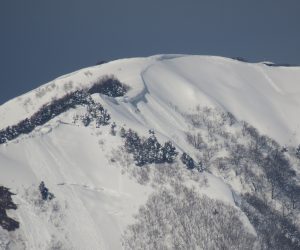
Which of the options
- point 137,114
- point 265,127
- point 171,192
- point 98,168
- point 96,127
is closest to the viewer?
point 171,192

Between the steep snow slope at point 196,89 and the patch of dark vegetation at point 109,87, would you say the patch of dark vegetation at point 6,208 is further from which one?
the patch of dark vegetation at point 109,87

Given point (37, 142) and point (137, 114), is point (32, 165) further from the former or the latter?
point (137, 114)

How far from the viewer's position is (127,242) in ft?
243

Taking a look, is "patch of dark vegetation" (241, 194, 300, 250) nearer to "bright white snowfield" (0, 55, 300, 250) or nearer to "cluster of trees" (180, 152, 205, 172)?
"bright white snowfield" (0, 55, 300, 250)

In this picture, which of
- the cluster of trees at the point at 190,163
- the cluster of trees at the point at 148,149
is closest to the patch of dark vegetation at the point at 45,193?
the cluster of trees at the point at 148,149

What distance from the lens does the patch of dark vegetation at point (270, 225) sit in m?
78.1

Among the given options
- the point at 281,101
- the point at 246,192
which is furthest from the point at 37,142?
the point at 281,101

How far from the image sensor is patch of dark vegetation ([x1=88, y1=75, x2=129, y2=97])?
120 meters

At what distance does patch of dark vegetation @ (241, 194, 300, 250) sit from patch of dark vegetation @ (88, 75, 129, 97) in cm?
4431

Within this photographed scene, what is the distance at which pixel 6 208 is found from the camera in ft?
246

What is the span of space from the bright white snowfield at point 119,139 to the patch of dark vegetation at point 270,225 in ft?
9.13

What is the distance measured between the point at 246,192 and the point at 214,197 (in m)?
14.0

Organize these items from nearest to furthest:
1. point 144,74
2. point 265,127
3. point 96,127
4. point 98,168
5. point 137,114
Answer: point 98,168 < point 96,127 < point 137,114 < point 265,127 < point 144,74

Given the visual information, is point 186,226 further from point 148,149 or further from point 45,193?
point 45,193
